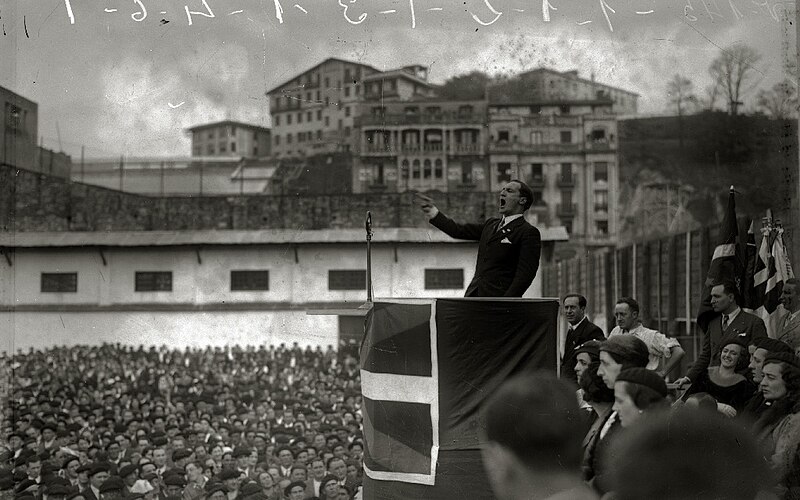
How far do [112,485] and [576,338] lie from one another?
5.80m

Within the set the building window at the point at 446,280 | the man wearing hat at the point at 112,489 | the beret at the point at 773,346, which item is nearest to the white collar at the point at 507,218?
the beret at the point at 773,346

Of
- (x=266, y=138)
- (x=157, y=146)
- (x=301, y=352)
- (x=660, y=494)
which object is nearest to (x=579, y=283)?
(x=301, y=352)

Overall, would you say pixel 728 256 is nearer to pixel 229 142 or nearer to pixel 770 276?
pixel 770 276

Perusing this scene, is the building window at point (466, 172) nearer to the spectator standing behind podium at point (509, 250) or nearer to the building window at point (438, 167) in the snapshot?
the building window at point (438, 167)

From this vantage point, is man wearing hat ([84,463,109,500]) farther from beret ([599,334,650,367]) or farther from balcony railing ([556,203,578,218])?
balcony railing ([556,203,578,218])

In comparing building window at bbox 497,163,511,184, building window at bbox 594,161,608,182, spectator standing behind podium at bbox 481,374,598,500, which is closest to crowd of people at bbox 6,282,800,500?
spectator standing behind podium at bbox 481,374,598,500

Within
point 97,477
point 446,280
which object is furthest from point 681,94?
point 97,477

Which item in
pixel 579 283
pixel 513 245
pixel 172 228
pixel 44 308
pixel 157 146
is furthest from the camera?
pixel 157 146

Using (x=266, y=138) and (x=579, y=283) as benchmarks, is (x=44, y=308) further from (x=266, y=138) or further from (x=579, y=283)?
(x=266, y=138)

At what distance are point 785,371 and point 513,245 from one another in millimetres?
1723

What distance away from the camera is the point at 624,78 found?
170 feet

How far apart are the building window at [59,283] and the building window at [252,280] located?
4.48 meters

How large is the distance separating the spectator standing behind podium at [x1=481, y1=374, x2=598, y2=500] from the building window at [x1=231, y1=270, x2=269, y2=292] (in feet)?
75.3

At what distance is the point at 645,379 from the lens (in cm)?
295
